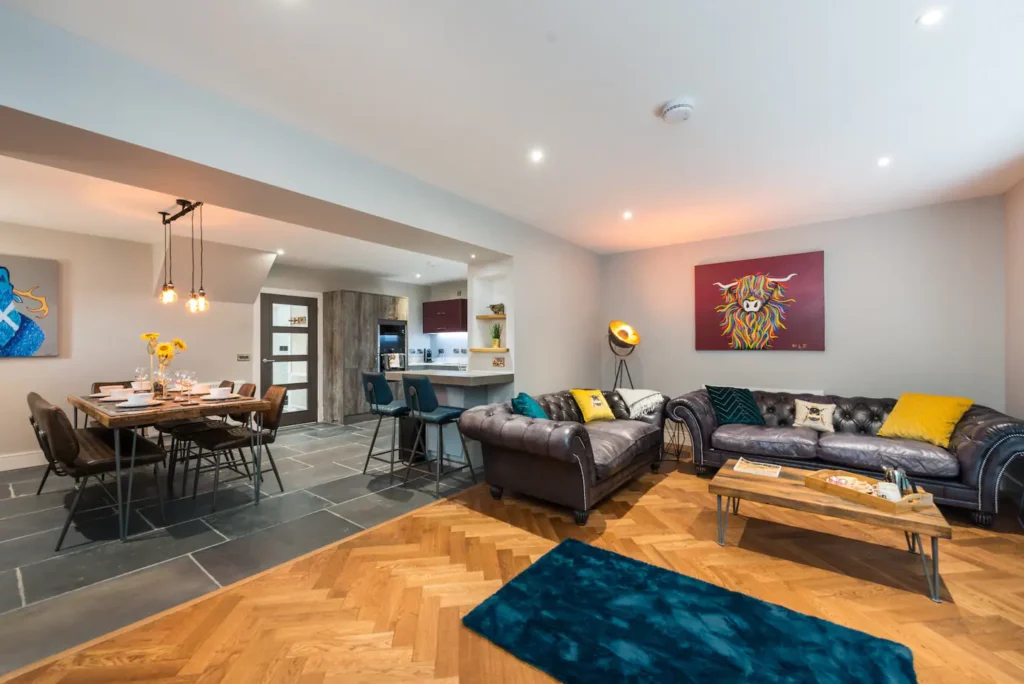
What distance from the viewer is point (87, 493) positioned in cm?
360

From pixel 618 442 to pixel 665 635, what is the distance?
169cm

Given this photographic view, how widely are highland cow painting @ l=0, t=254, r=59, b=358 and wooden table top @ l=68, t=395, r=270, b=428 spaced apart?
66.9 inches


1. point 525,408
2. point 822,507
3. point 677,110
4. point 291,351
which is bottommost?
point 822,507

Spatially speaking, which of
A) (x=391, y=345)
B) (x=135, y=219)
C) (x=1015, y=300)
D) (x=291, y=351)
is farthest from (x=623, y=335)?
(x=135, y=219)

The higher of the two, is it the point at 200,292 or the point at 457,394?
the point at 200,292

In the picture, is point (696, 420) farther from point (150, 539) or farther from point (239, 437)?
point (150, 539)

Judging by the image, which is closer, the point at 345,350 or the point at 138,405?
the point at 138,405

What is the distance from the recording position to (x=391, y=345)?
7730 millimetres

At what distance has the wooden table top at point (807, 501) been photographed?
2107 millimetres

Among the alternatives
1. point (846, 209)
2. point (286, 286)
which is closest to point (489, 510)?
point (846, 209)

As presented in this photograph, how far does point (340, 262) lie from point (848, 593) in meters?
6.57

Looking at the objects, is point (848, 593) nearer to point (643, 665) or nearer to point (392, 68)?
point (643, 665)

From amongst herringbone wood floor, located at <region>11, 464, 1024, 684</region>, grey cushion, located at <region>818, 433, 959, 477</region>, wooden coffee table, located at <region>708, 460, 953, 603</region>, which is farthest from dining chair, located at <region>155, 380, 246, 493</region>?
grey cushion, located at <region>818, 433, 959, 477</region>

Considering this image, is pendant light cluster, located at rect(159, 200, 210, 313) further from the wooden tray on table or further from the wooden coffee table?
the wooden tray on table
